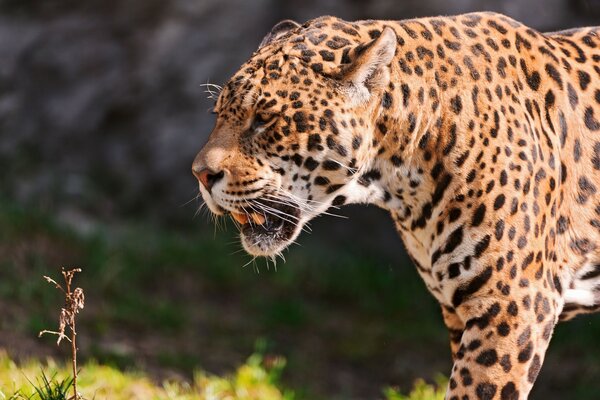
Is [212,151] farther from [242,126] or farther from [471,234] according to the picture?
[471,234]

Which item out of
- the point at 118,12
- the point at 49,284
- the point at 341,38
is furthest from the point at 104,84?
the point at 341,38

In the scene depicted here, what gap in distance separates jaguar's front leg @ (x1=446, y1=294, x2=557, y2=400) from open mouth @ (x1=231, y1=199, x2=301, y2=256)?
3.28 feet

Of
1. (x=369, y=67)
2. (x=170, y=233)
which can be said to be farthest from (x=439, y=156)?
(x=170, y=233)

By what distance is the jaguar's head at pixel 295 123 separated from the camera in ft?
16.9

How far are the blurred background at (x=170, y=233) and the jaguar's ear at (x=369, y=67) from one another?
379 centimetres

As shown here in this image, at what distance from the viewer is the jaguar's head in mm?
5164

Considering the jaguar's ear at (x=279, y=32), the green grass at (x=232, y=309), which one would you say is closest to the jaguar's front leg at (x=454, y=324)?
the jaguar's ear at (x=279, y=32)

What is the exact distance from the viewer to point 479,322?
5.15 meters

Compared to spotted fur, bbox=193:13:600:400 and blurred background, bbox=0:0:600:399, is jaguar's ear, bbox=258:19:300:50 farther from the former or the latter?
blurred background, bbox=0:0:600:399

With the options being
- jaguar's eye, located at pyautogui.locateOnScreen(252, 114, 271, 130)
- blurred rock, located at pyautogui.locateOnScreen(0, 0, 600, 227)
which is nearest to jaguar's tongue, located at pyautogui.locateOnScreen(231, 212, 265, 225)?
jaguar's eye, located at pyautogui.locateOnScreen(252, 114, 271, 130)

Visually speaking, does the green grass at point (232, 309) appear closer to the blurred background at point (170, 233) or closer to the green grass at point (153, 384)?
the blurred background at point (170, 233)

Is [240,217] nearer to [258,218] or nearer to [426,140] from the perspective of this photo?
[258,218]

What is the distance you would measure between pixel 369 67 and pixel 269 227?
1.00 m

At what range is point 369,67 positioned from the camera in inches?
201
